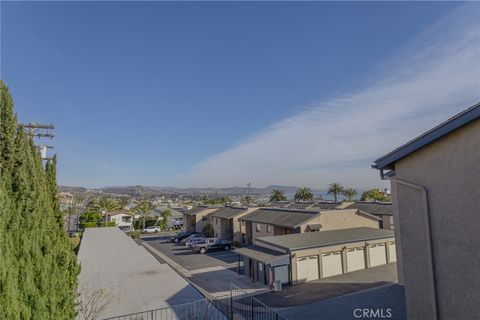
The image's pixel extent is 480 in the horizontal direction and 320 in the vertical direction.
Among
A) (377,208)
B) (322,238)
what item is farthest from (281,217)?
(377,208)

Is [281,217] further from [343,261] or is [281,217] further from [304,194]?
[304,194]

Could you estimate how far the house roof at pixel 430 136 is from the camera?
6.41 metres

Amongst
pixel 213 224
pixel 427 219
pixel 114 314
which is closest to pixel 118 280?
pixel 114 314

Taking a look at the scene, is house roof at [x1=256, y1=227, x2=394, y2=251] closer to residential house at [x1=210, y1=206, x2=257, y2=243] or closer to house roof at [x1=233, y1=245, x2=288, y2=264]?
house roof at [x1=233, y1=245, x2=288, y2=264]

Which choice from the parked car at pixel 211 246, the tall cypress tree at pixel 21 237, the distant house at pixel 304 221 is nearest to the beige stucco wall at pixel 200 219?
the parked car at pixel 211 246

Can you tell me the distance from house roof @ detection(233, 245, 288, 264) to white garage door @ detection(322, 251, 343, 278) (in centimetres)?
367

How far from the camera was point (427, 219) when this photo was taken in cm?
744

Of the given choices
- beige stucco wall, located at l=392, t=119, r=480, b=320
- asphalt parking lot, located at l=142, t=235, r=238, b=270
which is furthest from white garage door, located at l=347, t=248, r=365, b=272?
beige stucco wall, located at l=392, t=119, r=480, b=320

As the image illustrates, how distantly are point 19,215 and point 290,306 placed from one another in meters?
14.7

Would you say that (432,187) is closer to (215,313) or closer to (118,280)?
(215,313)

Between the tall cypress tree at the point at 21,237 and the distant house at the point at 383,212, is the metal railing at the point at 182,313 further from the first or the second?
the distant house at the point at 383,212

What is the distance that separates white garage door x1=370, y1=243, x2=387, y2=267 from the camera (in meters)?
24.9

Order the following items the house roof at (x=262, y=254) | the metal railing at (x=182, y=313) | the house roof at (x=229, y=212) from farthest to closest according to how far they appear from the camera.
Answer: the house roof at (x=229, y=212)
the house roof at (x=262, y=254)
the metal railing at (x=182, y=313)

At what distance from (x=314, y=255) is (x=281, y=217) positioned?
8783mm
